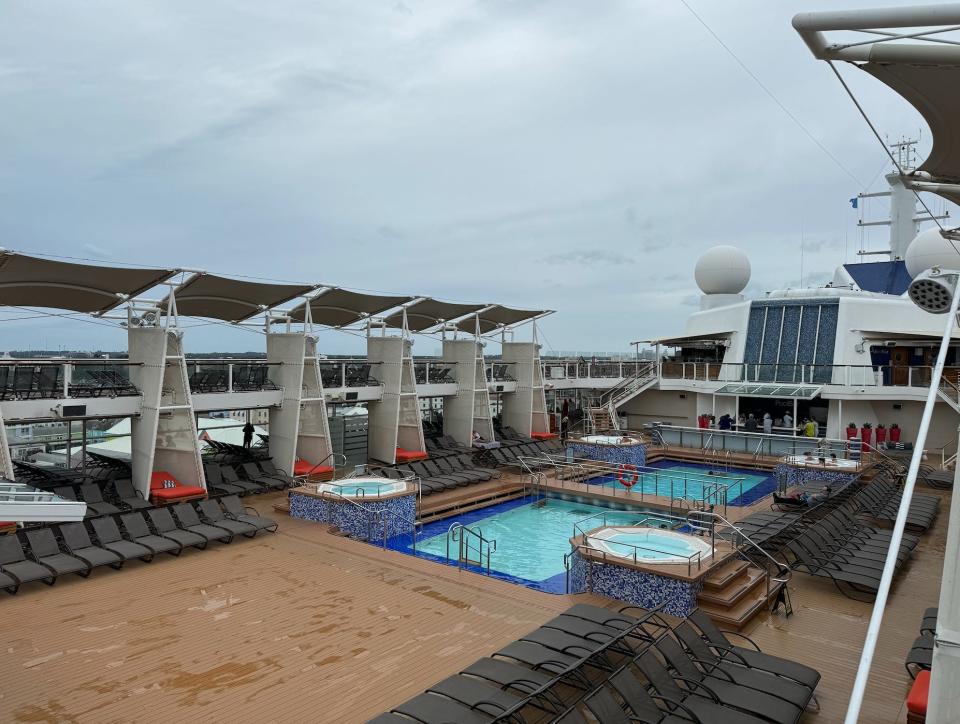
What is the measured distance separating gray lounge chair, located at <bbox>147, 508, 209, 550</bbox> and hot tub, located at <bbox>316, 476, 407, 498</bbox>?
2816 mm

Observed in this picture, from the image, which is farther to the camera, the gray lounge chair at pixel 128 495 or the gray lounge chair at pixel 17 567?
the gray lounge chair at pixel 128 495

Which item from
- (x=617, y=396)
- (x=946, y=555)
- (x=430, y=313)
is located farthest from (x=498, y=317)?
(x=946, y=555)

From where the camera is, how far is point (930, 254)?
87.4 ft

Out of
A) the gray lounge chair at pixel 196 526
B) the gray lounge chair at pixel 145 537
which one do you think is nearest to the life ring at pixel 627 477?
the gray lounge chair at pixel 196 526

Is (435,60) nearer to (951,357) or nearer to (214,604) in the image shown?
(214,604)

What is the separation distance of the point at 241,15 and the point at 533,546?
12.1m

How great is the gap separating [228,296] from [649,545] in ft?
40.4

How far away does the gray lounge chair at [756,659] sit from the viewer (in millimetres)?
6184

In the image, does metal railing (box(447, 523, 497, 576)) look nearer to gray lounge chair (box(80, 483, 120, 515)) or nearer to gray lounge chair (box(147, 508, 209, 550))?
gray lounge chair (box(147, 508, 209, 550))

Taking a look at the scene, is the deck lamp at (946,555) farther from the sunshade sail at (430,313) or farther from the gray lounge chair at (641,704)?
the sunshade sail at (430,313)

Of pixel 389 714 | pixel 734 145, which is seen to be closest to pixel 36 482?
pixel 389 714

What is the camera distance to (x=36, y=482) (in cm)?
1372

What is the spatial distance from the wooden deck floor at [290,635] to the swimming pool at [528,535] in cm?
240

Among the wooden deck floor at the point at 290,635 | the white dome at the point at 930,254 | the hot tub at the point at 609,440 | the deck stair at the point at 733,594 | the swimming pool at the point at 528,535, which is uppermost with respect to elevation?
the white dome at the point at 930,254
